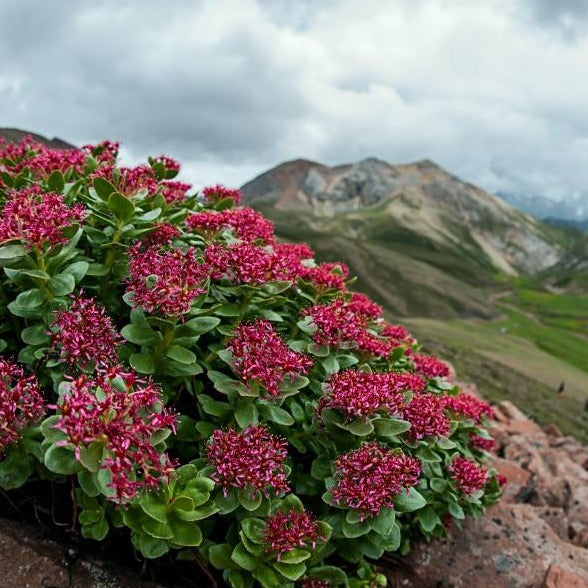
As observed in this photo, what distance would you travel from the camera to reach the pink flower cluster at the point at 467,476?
6.98m

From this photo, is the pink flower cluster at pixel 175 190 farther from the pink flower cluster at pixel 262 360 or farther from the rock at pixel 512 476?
the rock at pixel 512 476

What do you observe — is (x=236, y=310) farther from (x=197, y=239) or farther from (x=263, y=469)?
(x=263, y=469)

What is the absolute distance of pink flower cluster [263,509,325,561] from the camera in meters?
5.12

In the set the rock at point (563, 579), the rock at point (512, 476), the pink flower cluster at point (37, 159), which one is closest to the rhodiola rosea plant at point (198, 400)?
the pink flower cluster at point (37, 159)

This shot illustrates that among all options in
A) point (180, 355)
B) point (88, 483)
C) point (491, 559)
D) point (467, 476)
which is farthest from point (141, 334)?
point (491, 559)

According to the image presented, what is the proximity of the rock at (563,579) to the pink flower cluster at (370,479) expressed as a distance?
3.39 m

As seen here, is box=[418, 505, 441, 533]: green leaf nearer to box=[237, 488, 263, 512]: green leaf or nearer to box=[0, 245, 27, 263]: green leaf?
box=[237, 488, 263, 512]: green leaf

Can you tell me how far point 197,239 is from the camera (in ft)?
22.7

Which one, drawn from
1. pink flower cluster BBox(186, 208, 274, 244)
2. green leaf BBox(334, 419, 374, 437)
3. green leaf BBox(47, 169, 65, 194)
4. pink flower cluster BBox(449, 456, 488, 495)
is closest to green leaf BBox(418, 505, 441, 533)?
pink flower cluster BBox(449, 456, 488, 495)

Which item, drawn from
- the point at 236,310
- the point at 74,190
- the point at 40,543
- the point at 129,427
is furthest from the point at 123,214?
the point at 40,543

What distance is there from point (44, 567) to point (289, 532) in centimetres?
237

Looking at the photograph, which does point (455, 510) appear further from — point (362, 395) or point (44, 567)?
point (44, 567)

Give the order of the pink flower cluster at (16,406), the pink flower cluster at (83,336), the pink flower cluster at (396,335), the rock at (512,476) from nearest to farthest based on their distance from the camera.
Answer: the pink flower cluster at (16,406) → the pink flower cluster at (83,336) → the pink flower cluster at (396,335) → the rock at (512,476)

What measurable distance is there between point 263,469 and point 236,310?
1.78 m
